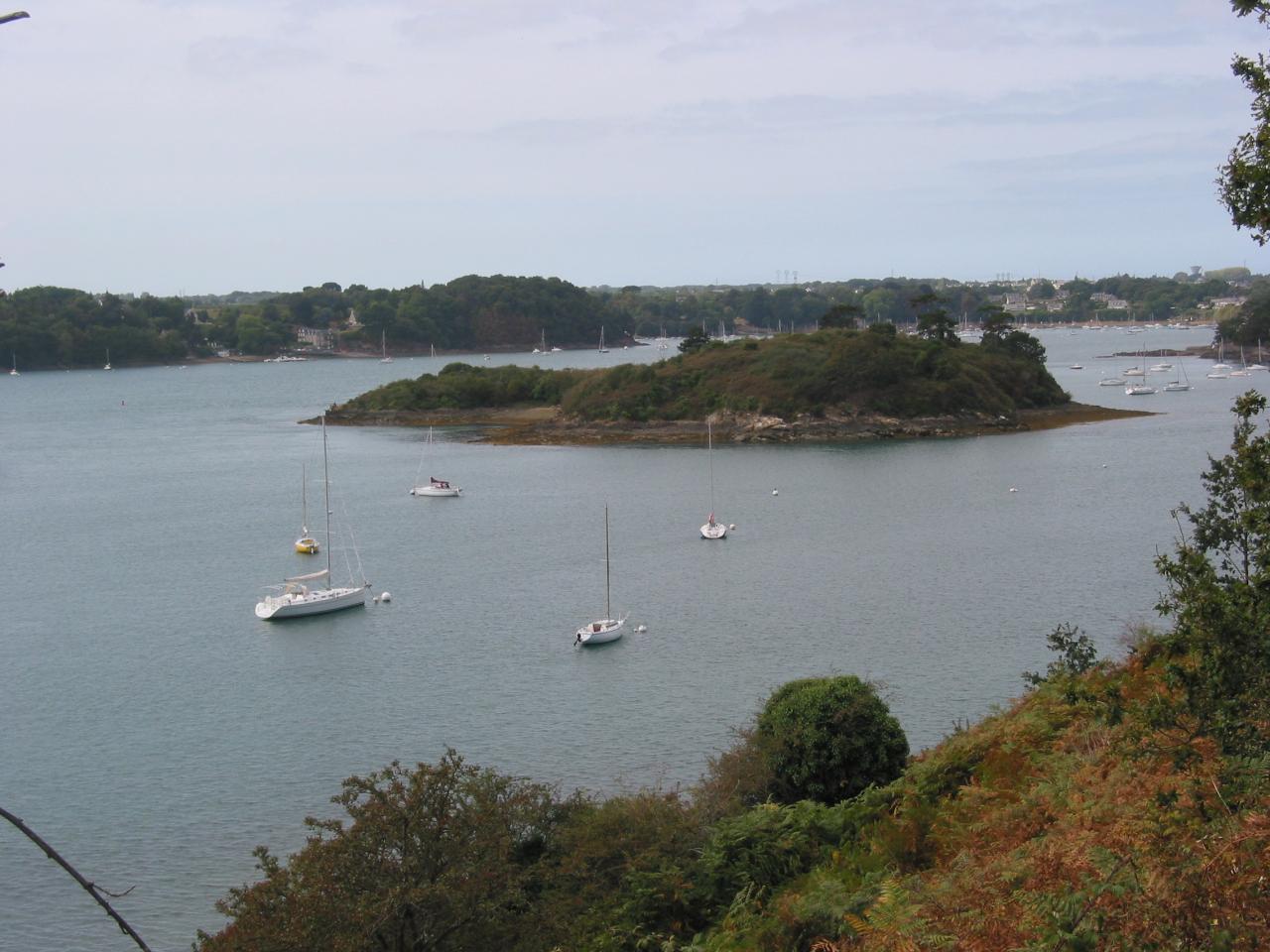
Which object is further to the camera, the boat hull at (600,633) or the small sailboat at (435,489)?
the small sailboat at (435,489)

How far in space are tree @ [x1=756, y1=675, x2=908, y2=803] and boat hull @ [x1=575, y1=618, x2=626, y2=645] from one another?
1260cm

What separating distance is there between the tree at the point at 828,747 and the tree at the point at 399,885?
6178 mm

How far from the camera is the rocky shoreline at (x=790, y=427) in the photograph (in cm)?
7744

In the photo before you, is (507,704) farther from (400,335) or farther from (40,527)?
(400,335)

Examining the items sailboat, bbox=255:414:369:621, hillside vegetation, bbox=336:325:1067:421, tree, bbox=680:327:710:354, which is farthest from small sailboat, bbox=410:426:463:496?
tree, bbox=680:327:710:354

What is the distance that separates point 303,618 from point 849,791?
21.6 m

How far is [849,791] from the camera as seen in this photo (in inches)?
732

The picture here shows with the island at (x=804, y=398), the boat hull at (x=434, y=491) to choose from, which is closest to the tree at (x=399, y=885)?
the boat hull at (x=434, y=491)

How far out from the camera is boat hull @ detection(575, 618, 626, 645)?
103 feet

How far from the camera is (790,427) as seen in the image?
78125 mm

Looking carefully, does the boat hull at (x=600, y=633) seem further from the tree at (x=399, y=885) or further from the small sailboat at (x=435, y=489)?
the small sailboat at (x=435, y=489)

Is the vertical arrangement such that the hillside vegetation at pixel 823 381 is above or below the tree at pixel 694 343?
below

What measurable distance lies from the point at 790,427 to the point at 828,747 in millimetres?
60260

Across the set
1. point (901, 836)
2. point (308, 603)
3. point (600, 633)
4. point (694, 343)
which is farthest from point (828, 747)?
point (694, 343)
